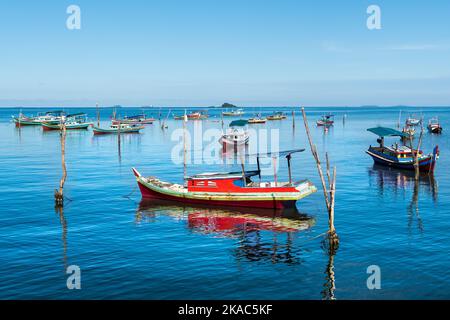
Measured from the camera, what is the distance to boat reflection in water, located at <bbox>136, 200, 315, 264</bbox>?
88.6ft

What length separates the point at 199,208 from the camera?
3884cm

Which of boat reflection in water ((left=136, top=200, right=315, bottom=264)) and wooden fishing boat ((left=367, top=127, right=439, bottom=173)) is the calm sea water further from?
wooden fishing boat ((left=367, top=127, right=439, bottom=173))

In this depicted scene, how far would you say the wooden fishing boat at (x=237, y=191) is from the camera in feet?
122

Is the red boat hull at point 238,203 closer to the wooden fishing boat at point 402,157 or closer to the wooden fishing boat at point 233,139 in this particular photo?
the wooden fishing boat at point 402,157

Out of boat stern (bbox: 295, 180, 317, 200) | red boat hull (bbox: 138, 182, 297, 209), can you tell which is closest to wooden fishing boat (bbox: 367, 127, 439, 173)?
boat stern (bbox: 295, 180, 317, 200)

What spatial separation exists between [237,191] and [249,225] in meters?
5.47

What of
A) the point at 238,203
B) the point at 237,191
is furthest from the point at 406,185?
the point at 237,191

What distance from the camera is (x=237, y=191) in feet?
126

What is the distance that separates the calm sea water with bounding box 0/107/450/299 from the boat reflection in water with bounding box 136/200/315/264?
3.4 inches

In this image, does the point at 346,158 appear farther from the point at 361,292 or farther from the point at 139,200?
the point at 361,292

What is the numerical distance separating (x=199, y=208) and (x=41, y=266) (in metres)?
16.2
